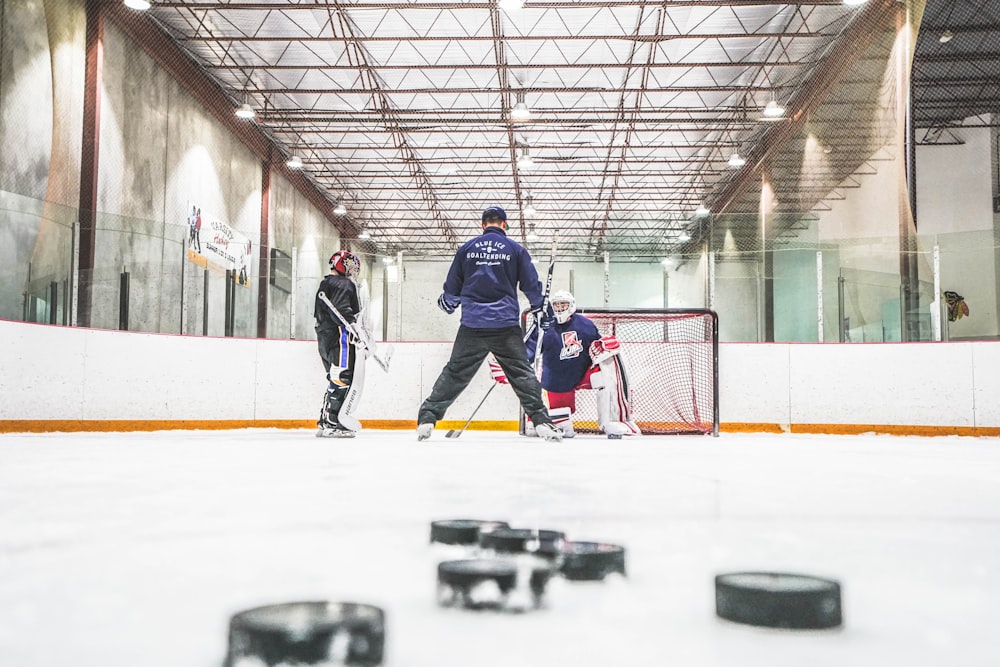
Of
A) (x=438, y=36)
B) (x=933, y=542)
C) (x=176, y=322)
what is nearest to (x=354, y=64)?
(x=438, y=36)

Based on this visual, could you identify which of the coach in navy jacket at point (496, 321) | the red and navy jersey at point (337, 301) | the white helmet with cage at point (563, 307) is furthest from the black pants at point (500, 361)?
the white helmet with cage at point (563, 307)

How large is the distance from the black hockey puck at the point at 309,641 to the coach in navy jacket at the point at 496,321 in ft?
14.2

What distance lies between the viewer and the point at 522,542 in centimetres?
144

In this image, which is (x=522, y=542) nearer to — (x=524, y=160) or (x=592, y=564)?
(x=592, y=564)

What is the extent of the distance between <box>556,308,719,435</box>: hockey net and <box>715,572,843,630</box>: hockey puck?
271 inches

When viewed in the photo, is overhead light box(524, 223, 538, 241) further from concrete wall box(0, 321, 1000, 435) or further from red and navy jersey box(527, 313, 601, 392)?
red and navy jersey box(527, 313, 601, 392)

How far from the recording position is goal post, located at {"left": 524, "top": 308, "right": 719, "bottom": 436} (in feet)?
26.6

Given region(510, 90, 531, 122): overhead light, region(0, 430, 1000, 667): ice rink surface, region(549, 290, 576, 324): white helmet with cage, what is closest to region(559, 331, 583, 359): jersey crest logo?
region(549, 290, 576, 324): white helmet with cage

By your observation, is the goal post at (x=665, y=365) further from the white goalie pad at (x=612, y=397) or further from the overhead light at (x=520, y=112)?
the overhead light at (x=520, y=112)

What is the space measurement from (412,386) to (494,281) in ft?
11.4

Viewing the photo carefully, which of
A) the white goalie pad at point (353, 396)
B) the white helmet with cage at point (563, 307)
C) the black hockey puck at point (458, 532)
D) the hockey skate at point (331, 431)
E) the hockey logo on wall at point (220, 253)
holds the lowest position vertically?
the hockey skate at point (331, 431)

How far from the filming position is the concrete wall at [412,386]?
23.5 feet

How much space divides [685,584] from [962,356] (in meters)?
→ 7.55

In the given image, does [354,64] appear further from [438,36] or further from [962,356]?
[962,356]
